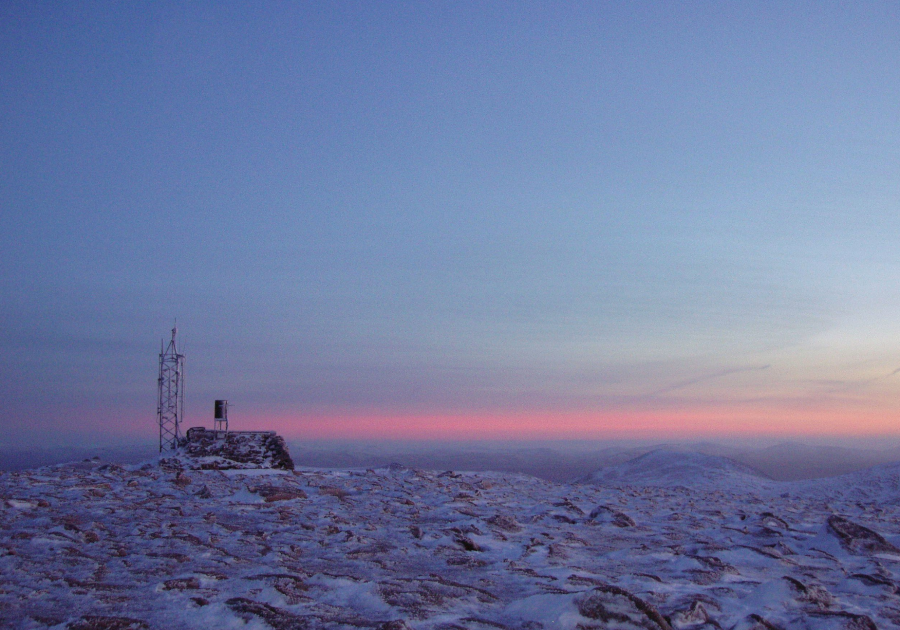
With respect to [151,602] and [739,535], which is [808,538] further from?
[151,602]

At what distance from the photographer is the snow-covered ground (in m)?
4.92

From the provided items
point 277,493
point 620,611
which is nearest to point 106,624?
point 620,611

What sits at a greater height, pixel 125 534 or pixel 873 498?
pixel 125 534

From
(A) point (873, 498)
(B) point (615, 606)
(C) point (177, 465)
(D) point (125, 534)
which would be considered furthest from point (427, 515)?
(A) point (873, 498)

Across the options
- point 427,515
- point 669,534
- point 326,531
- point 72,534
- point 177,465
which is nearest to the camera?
point 72,534

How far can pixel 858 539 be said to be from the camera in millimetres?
8414

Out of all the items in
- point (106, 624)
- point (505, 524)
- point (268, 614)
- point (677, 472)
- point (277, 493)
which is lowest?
point (677, 472)

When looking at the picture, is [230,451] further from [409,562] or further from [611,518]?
[409,562]

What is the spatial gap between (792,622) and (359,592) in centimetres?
377

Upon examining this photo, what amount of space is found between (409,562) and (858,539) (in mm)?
6358

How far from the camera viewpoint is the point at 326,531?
29.1 feet

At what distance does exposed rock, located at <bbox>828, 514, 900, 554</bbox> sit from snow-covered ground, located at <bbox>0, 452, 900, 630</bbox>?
0.09 feet

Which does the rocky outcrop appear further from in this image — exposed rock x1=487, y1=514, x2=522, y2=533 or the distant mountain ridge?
the distant mountain ridge

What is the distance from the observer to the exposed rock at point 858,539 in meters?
8.18
